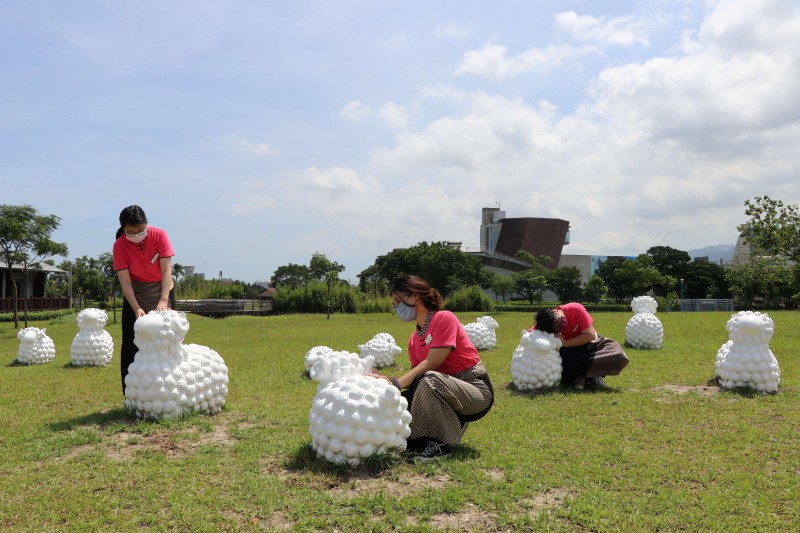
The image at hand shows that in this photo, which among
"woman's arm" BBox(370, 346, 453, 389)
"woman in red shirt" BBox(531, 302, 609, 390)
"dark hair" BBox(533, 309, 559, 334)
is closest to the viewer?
"woman's arm" BBox(370, 346, 453, 389)

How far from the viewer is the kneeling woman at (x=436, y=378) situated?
466cm

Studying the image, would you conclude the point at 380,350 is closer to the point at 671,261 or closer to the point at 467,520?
the point at 467,520

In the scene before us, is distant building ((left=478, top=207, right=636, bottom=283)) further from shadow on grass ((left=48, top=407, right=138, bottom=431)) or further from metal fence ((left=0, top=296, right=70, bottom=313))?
shadow on grass ((left=48, top=407, right=138, bottom=431))

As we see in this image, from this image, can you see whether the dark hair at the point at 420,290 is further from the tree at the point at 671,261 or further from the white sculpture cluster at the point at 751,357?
the tree at the point at 671,261

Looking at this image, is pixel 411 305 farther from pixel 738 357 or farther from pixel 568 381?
pixel 738 357

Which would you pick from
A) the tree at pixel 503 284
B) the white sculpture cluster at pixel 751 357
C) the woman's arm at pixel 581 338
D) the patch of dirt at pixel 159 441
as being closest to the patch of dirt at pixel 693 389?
the white sculpture cluster at pixel 751 357

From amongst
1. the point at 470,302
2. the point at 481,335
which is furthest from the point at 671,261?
the point at 481,335

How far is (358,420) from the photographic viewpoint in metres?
4.28

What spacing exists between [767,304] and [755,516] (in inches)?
2257

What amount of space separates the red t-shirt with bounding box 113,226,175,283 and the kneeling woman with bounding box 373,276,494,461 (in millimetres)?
2930

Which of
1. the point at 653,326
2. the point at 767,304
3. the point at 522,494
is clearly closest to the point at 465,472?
the point at 522,494

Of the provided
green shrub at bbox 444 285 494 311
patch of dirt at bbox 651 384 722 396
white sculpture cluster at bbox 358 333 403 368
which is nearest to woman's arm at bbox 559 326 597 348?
patch of dirt at bbox 651 384 722 396

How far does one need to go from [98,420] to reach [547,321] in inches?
198

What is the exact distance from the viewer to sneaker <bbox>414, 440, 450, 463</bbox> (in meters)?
4.57
